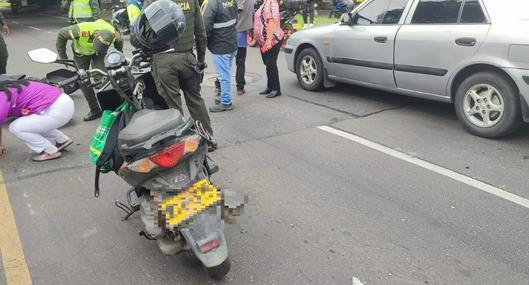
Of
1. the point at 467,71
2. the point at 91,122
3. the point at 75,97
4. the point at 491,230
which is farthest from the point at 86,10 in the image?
the point at 491,230

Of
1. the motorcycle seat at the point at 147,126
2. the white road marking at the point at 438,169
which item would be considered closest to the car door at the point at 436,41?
the white road marking at the point at 438,169

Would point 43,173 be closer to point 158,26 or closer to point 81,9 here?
point 158,26

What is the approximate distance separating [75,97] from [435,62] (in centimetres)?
529

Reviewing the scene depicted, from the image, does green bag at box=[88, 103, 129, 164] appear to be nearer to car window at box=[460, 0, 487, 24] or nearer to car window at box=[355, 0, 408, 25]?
car window at box=[460, 0, 487, 24]

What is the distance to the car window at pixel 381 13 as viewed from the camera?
5.88 metres

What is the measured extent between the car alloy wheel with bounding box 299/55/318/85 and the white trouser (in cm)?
365

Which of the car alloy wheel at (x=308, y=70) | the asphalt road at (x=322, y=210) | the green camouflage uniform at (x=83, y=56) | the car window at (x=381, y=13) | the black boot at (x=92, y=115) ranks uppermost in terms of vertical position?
the car window at (x=381, y=13)

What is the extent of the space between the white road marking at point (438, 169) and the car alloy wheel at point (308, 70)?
1.79 m

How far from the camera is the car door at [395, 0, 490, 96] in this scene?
504cm

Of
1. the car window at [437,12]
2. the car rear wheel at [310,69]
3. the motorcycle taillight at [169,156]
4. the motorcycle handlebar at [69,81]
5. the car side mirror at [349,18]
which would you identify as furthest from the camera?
the car rear wheel at [310,69]

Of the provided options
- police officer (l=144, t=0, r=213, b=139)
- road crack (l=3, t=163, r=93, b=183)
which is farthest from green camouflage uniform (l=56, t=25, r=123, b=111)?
police officer (l=144, t=0, r=213, b=139)

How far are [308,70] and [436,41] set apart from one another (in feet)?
7.71

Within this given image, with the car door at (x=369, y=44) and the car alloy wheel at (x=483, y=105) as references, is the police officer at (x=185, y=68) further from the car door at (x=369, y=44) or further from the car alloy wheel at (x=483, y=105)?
the car alloy wheel at (x=483, y=105)

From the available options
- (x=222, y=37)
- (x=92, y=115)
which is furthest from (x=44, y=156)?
(x=222, y=37)
